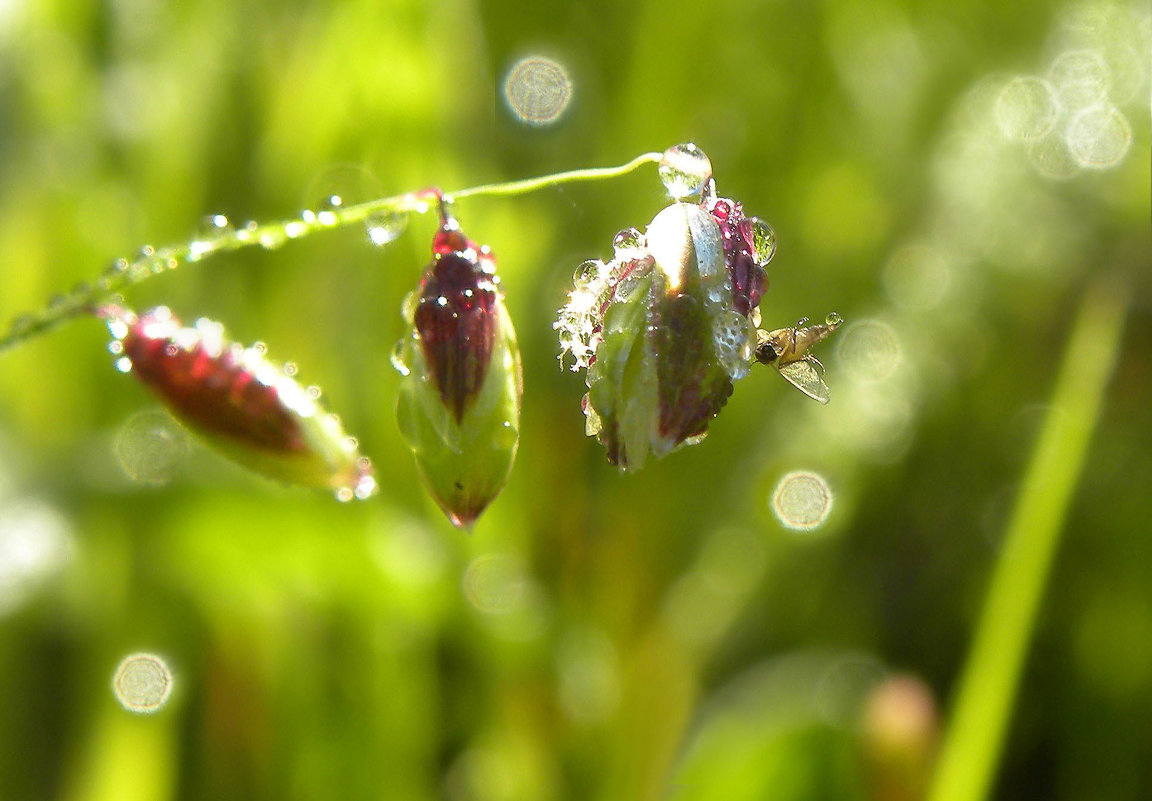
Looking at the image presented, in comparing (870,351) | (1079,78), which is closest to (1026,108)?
(1079,78)

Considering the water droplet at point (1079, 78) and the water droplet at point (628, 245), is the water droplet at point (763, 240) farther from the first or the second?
the water droplet at point (1079, 78)

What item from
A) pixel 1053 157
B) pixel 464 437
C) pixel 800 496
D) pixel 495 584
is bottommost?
pixel 464 437

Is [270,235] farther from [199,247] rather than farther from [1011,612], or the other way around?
[1011,612]

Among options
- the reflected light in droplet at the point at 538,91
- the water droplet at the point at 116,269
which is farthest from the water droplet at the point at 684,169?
the reflected light in droplet at the point at 538,91

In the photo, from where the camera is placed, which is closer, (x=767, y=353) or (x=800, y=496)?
(x=767, y=353)

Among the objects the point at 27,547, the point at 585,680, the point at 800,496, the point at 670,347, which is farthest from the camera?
the point at 800,496

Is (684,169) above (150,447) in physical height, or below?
below

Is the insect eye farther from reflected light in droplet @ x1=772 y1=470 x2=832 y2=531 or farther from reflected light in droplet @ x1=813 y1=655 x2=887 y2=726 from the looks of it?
reflected light in droplet @ x1=772 y1=470 x2=832 y2=531

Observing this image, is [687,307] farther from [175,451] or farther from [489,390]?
[175,451]
